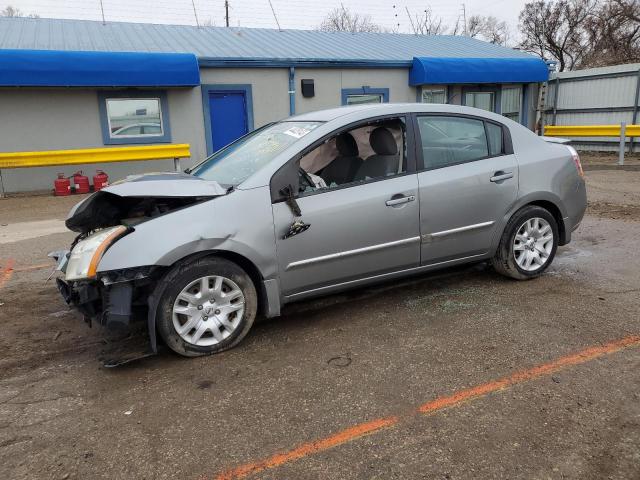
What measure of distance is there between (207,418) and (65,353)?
1.49 metres

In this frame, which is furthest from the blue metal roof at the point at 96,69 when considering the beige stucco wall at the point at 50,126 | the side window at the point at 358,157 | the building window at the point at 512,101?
the building window at the point at 512,101

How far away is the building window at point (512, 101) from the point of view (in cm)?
1702

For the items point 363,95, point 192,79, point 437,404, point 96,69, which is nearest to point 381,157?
point 437,404

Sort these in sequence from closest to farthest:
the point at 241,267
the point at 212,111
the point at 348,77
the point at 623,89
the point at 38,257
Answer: the point at 241,267 < the point at 38,257 < the point at 212,111 < the point at 348,77 < the point at 623,89

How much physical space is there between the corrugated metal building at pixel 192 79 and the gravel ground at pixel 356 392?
7886mm

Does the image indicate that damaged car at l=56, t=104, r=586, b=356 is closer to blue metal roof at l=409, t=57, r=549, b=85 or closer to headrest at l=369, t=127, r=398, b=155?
headrest at l=369, t=127, r=398, b=155

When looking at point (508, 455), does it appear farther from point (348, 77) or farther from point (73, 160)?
point (348, 77)

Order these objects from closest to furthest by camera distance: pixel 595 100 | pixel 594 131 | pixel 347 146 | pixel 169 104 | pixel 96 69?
pixel 347 146 < pixel 96 69 < pixel 169 104 < pixel 594 131 < pixel 595 100

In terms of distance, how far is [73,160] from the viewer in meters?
11.0

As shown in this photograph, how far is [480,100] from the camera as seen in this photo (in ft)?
54.2

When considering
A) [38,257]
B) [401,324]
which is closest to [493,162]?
[401,324]

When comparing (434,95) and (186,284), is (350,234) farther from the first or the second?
(434,95)

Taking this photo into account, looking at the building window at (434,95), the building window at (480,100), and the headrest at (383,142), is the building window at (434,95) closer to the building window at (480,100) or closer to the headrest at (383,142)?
the building window at (480,100)

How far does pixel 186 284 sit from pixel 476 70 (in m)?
13.9
